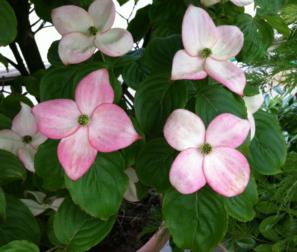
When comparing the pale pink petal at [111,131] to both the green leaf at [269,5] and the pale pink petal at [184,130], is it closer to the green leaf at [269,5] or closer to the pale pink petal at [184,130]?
the pale pink petal at [184,130]

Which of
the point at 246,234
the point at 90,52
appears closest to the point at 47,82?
the point at 90,52

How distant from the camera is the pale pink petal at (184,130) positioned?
0.34 metres

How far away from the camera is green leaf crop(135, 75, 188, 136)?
14.6 inches

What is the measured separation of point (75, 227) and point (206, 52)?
21cm

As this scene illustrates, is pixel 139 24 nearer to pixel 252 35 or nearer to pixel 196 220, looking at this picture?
pixel 252 35

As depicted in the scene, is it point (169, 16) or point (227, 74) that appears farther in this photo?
point (169, 16)

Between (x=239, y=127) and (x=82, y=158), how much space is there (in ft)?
0.42

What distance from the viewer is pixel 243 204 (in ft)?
1.33

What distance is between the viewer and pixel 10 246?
0.35 m

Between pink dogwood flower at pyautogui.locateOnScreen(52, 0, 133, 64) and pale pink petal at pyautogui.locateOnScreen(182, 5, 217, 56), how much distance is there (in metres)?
0.05

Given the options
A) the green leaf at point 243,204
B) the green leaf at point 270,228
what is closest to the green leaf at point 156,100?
the green leaf at point 243,204

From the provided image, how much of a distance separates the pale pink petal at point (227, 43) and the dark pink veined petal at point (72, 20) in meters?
0.12

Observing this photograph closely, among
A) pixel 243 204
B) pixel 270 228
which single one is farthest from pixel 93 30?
pixel 270 228

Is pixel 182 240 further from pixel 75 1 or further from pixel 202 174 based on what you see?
pixel 75 1
